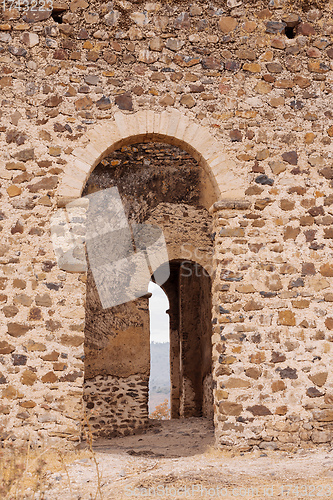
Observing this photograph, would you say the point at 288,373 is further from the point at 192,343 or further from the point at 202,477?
the point at 192,343

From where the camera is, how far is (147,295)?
26.6ft

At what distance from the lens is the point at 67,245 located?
14.8 ft

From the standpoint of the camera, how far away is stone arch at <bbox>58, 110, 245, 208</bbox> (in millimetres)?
4648

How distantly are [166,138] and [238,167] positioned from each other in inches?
30.8

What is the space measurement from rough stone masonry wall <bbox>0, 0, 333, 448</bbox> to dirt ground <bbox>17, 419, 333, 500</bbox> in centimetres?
31

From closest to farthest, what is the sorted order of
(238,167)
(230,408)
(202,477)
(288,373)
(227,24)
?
1. (202,477)
2. (230,408)
3. (288,373)
4. (238,167)
5. (227,24)

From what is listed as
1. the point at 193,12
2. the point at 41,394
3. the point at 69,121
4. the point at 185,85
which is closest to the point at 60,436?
the point at 41,394

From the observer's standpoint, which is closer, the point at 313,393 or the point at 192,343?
the point at 313,393

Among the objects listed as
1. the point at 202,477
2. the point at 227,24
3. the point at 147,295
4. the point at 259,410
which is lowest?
the point at 202,477

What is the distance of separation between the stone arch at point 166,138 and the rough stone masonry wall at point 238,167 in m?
0.09

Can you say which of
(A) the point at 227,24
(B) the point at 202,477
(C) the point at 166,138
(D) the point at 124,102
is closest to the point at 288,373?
(B) the point at 202,477

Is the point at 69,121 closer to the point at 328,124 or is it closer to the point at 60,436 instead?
the point at 328,124

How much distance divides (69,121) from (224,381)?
2.91m

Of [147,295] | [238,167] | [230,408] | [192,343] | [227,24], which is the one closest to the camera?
[230,408]
